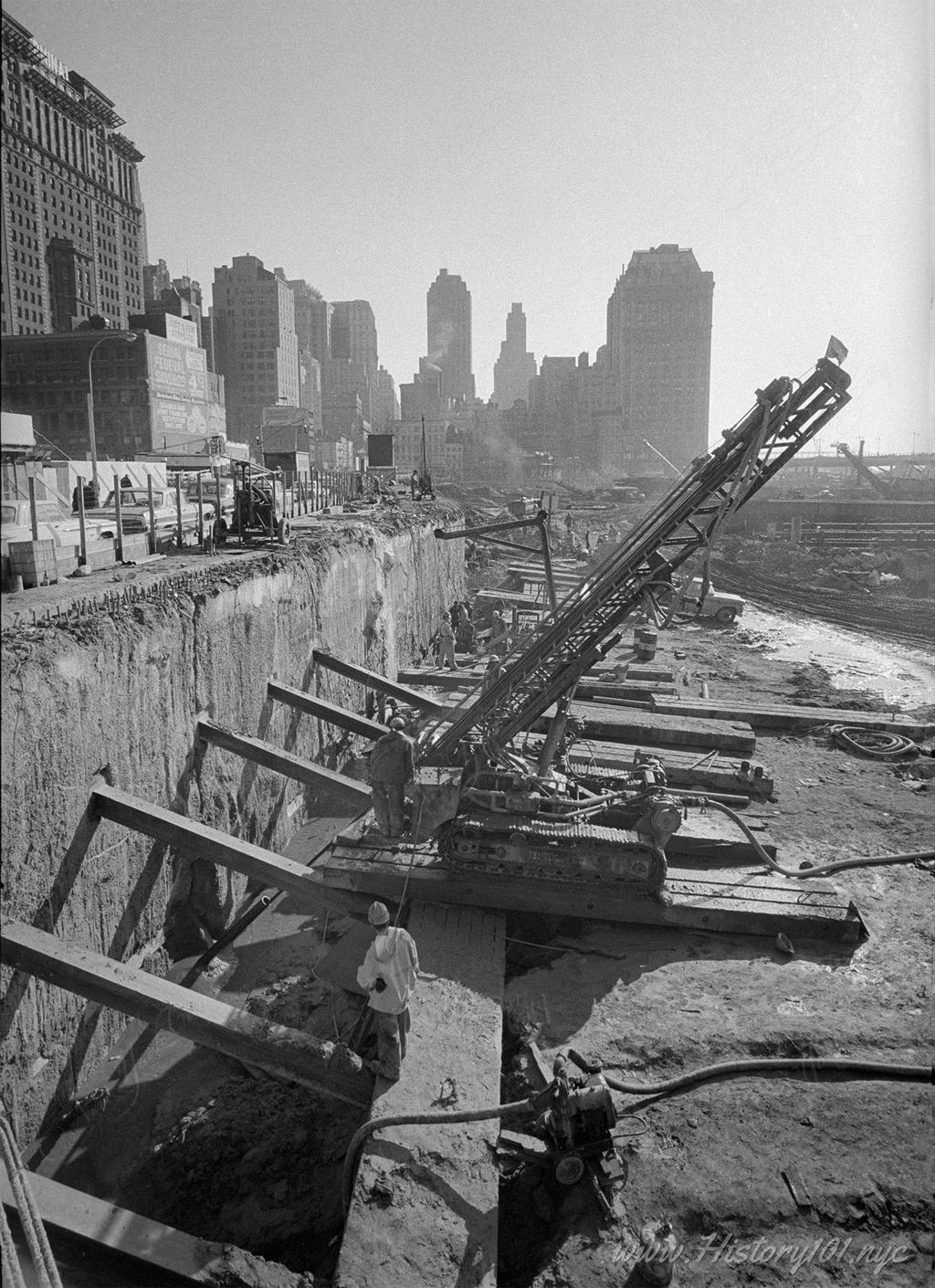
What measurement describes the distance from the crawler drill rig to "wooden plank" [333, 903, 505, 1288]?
1343 mm

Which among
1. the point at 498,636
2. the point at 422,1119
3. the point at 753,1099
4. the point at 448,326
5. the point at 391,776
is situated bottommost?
the point at 753,1099

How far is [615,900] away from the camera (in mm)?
8055

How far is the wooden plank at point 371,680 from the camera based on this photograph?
13031mm

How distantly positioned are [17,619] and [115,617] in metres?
1.05

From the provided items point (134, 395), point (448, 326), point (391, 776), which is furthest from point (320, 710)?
point (448, 326)

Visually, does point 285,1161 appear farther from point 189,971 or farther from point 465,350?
point 465,350

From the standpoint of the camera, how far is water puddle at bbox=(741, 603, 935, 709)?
63.0 ft

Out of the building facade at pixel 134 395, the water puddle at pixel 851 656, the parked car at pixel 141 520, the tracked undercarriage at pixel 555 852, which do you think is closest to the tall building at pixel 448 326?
the building facade at pixel 134 395

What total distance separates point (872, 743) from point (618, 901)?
8.18m

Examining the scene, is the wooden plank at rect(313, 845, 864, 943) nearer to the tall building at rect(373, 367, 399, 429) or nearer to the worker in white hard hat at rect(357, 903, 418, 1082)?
the worker in white hard hat at rect(357, 903, 418, 1082)

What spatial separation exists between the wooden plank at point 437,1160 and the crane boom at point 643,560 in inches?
108

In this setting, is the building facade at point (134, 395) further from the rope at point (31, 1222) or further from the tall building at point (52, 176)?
the rope at point (31, 1222)

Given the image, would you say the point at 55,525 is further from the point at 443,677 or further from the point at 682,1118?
the point at 682,1118

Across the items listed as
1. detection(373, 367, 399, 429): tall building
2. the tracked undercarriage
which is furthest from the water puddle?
detection(373, 367, 399, 429): tall building
